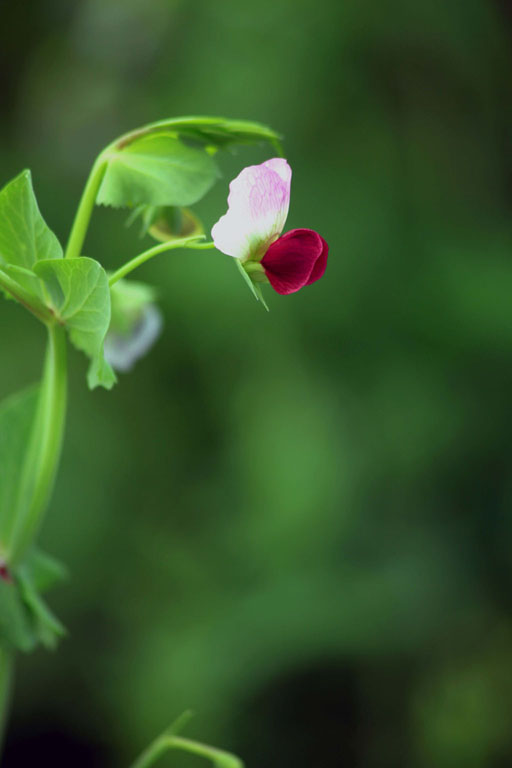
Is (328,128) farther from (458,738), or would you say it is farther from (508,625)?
(458,738)

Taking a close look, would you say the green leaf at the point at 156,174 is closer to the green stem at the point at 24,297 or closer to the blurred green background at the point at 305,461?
the green stem at the point at 24,297

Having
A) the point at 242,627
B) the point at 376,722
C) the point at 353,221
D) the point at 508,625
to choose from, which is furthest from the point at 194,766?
the point at 353,221

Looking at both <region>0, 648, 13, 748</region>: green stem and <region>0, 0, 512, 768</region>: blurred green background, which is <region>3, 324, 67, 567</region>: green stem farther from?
<region>0, 0, 512, 768</region>: blurred green background

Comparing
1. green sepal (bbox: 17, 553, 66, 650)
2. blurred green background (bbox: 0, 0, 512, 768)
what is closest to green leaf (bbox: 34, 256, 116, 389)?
green sepal (bbox: 17, 553, 66, 650)

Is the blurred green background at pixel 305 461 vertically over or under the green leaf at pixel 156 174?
under

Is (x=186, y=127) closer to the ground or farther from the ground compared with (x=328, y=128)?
farther from the ground

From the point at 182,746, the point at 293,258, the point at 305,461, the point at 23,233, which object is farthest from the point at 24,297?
the point at 305,461

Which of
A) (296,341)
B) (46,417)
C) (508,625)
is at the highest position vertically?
(46,417)

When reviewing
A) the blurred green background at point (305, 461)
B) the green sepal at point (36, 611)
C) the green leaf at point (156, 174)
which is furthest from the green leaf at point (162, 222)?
the blurred green background at point (305, 461)

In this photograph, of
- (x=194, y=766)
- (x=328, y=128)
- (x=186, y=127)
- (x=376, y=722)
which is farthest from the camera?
(x=328, y=128)
